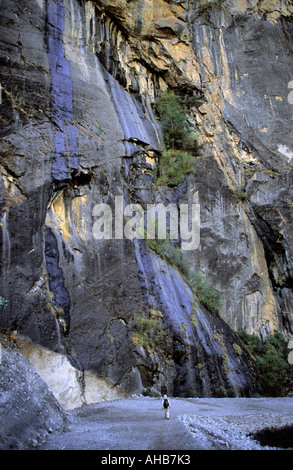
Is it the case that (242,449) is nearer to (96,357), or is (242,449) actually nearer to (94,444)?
(94,444)

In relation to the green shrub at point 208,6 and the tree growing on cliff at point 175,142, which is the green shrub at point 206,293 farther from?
the green shrub at point 208,6

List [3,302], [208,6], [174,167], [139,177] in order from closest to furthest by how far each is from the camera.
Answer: [3,302]
[139,177]
[174,167]
[208,6]

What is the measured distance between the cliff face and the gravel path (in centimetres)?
200

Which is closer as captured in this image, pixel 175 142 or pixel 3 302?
pixel 3 302

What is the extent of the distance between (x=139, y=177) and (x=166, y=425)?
14163mm

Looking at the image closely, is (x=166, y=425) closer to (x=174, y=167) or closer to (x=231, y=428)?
(x=231, y=428)

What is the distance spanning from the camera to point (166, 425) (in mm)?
8461

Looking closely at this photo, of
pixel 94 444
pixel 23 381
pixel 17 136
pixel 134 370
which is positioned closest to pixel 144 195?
pixel 17 136

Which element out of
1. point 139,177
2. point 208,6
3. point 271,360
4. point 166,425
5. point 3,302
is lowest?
point 271,360

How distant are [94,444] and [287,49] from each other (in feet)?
96.0

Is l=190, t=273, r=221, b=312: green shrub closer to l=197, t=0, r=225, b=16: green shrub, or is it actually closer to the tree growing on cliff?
the tree growing on cliff

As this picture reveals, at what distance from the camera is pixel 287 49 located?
26750 millimetres

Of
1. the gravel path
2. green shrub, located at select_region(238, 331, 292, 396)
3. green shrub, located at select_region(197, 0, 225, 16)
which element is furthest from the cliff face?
the gravel path

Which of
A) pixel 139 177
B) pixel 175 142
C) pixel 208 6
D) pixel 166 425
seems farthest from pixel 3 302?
pixel 208 6
